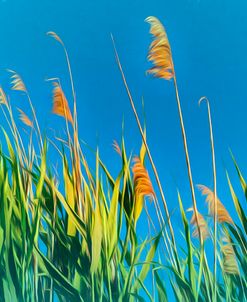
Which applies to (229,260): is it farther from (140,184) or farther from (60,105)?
(60,105)

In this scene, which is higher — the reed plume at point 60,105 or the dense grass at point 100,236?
the reed plume at point 60,105

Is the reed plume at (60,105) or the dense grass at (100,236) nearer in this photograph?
the dense grass at (100,236)

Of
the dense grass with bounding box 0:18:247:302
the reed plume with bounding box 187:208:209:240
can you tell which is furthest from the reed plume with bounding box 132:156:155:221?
the reed plume with bounding box 187:208:209:240

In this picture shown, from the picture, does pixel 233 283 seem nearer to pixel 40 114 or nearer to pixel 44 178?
pixel 44 178

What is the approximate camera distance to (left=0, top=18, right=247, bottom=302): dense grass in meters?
1.79

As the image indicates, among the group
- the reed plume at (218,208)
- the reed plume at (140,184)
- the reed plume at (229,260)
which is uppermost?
the reed plume at (140,184)

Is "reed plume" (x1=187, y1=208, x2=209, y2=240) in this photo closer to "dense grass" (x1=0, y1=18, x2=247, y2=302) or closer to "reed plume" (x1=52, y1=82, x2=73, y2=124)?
"dense grass" (x1=0, y1=18, x2=247, y2=302)

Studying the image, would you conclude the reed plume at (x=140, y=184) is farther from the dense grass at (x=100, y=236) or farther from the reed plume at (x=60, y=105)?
the reed plume at (x=60, y=105)

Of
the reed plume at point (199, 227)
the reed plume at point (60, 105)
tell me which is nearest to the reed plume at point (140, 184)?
the reed plume at point (199, 227)

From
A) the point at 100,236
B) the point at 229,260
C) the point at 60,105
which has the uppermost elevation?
the point at 60,105

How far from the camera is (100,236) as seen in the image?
178 centimetres

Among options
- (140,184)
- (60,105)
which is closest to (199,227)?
(140,184)

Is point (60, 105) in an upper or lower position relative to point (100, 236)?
upper

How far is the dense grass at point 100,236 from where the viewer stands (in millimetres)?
1790
